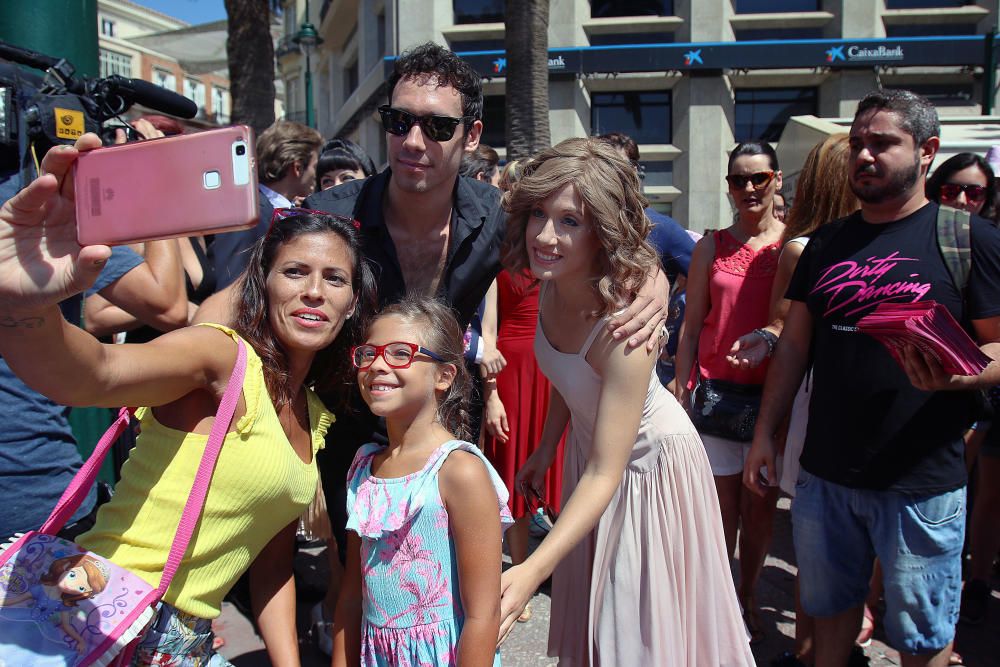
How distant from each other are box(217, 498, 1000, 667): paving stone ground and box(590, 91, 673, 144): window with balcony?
20.9 metres

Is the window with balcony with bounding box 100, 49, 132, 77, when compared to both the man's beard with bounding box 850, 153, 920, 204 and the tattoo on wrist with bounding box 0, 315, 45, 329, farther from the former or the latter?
the tattoo on wrist with bounding box 0, 315, 45, 329

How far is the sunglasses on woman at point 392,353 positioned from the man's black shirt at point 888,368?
1.52m

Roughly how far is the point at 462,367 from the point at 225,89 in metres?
61.4

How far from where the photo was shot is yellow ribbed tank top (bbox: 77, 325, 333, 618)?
1.67 meters

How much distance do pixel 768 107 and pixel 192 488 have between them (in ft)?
81.1

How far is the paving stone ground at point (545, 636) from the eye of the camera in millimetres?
3285

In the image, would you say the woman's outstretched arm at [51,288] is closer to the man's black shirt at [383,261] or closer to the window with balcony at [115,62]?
the man's black shirt at [383,261]

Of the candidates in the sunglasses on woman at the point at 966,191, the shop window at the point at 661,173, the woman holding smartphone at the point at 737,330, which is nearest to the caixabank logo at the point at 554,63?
the shop window at the point at 661,173

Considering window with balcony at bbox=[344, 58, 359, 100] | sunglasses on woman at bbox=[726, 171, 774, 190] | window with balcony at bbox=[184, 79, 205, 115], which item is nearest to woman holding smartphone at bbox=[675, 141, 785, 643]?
sunglasses on woman at bbox=[726, 171, 774, 190]

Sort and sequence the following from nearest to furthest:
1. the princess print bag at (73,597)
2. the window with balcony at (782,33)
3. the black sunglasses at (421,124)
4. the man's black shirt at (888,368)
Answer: the princess print bag at (73,597), the man's black shirt at (888,368), the black sunglasses at (421,124), the window with balcony at (782,33)

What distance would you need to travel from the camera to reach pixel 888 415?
2.47 meters

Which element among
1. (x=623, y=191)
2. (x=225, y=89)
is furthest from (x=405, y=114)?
(x=225, y=89)

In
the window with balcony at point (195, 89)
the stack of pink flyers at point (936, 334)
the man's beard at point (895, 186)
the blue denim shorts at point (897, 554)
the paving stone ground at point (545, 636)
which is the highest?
the window with balcony at point (195, 89)

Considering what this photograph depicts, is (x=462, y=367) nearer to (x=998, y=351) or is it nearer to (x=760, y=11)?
(x=998, y=351)
